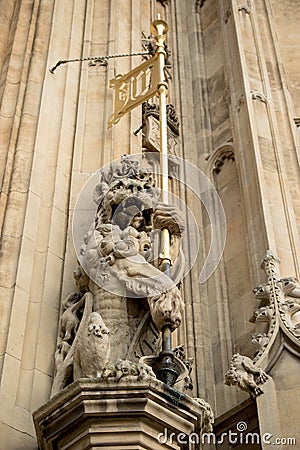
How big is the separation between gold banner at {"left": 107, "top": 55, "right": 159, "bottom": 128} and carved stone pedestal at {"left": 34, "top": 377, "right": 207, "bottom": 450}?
3321mm

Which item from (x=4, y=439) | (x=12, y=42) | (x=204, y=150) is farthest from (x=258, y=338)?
(x=12, y=42)

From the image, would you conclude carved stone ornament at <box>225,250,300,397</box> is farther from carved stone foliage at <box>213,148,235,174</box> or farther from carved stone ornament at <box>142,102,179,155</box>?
carved stone foliage at <box>213,148,235,174</box>

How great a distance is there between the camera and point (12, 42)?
8766 mm

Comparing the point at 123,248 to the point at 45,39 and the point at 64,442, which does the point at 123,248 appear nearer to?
the point at 64,442

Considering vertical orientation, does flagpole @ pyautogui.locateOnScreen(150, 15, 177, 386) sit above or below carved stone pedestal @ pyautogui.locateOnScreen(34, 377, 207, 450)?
above

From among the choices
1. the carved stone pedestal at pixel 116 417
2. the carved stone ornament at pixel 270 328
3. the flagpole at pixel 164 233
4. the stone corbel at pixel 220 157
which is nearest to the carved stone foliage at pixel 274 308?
the carved stone ornament at pixel 270 328

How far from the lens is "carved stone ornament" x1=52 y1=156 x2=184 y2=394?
5504mm

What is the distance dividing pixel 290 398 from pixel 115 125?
3.15 meters

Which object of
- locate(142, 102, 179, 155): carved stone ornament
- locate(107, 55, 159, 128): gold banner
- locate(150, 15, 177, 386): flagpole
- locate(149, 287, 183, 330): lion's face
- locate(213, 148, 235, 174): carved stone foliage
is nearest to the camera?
locate(150, 15, 177, 386): flagpole

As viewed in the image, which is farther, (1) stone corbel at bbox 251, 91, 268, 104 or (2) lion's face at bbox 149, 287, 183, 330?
(1) stone corbel at bbox 251, 91, 268, 104

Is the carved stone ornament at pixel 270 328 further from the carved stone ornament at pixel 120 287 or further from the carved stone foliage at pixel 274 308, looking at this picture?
the carved stone ornament at pixel 120 287

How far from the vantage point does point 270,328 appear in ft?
21.9

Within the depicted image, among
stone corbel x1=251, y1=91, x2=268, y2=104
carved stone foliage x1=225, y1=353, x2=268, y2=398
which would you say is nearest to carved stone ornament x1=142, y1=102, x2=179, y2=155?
stone corbel x1=251, y1=91, x2=268, y2=104

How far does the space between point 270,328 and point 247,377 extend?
50cm
